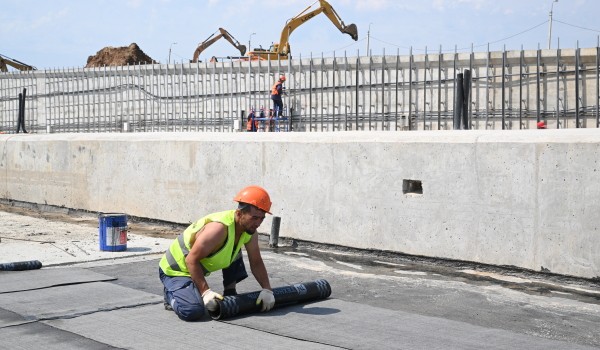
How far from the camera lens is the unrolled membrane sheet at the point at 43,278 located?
7836 millimetres

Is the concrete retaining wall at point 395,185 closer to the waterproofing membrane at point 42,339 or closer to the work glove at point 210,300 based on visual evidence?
the work glove at point 210,300

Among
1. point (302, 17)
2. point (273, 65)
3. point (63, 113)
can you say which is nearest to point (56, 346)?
point (273, 65)

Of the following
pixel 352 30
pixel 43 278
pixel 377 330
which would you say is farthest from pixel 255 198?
pixel 352 30

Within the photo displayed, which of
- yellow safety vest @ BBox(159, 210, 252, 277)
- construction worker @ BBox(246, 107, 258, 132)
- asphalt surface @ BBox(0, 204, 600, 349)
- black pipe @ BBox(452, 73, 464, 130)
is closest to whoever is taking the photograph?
asphalt surface @ BBox(0, 204, 600, 349)

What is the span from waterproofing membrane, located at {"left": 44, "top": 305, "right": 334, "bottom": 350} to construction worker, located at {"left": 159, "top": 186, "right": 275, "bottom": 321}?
0.55 feet

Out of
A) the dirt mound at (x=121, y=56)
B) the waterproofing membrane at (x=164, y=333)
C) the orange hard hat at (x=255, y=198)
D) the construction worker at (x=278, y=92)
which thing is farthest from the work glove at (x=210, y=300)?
the dirt mound at (x=121, y=56)

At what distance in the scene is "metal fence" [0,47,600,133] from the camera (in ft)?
40.2

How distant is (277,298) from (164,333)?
115cm

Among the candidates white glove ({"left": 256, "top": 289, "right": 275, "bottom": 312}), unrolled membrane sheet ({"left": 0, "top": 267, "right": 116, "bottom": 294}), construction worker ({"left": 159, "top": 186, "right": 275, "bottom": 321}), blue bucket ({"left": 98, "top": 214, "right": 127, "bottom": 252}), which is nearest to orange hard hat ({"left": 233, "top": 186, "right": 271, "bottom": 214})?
construction worker ({"left": 159, "top": 186, "right": 275, "bottom": 321})

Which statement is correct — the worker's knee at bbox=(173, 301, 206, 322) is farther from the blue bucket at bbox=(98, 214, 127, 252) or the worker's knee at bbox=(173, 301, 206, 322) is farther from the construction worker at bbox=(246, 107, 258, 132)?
the construction worker at bbox=(246, 107, 258, 132)

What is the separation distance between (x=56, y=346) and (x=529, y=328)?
3501 mm

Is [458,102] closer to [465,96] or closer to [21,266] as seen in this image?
[465,96]

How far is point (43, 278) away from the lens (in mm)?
8297

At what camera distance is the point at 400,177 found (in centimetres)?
947
